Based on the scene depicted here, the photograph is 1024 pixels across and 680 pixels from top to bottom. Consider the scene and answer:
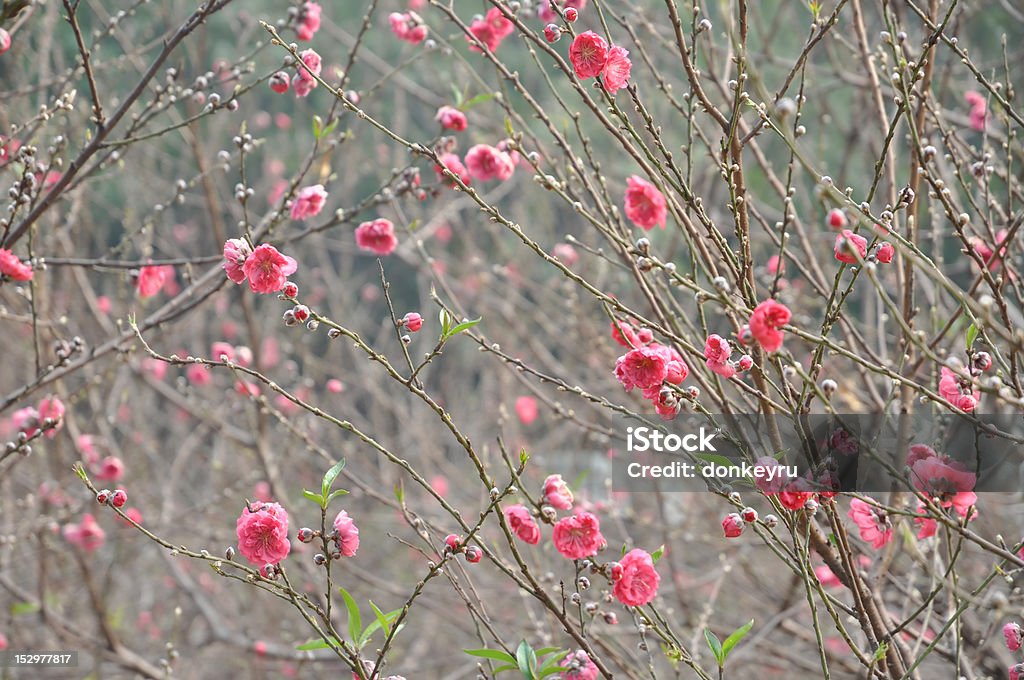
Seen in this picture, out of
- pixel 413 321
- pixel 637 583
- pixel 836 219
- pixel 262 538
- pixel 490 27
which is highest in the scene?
pixel 490 27

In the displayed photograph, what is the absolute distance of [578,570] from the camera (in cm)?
154

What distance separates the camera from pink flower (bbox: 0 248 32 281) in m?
1.91

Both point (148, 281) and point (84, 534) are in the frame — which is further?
point (84, 534)

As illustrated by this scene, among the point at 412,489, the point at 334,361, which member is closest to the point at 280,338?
the point at 334,361

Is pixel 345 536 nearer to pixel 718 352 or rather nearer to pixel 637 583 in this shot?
pixel 637 583

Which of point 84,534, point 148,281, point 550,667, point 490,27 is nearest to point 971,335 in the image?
point 550,667

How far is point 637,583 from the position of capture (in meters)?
1.56

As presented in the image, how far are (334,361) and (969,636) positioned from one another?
547 centimetres

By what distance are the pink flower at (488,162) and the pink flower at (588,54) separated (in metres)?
0.68

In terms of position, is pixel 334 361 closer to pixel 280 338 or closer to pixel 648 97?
pixel 280 338

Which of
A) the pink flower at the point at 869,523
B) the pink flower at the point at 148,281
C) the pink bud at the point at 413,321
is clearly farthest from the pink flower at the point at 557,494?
the pink flower at the point at 148,281

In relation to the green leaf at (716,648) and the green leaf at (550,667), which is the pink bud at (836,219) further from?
the green leaf at (550,667)

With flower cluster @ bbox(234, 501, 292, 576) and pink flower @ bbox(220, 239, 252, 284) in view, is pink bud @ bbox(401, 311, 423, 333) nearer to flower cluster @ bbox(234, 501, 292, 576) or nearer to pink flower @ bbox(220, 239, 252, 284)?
pink flower @ bbox(220, 239, 252, 284)

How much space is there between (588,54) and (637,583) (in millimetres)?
924
